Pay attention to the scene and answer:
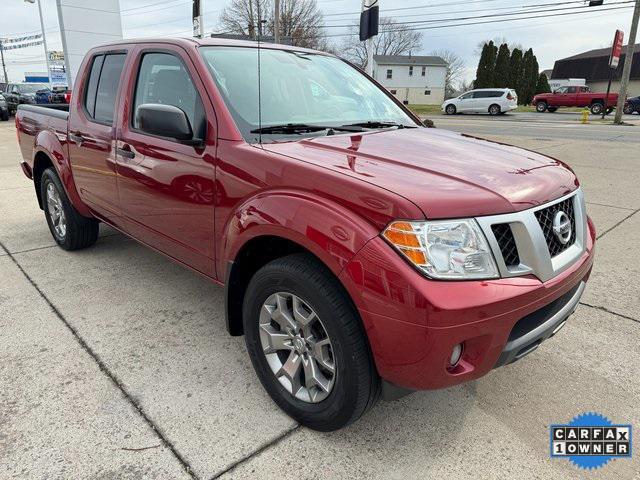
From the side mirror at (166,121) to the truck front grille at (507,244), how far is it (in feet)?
5.28

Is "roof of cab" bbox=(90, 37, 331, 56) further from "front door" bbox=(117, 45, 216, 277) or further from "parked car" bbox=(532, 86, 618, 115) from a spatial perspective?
"parked car" bbox=(532, 86, 618, 115)

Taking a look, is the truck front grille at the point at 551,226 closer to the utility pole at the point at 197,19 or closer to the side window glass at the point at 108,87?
the side window glass at the point at 108,87

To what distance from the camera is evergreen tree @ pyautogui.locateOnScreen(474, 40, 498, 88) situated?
47.4m

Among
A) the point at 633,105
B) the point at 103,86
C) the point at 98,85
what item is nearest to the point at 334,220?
the point at 103,86

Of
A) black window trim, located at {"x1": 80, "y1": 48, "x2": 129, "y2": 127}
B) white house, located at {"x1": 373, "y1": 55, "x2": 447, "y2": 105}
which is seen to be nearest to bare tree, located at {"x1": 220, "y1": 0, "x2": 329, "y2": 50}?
Answer: white house, located at {"x1": 373, "y1": 55, "x2": 447, "y2": 105}

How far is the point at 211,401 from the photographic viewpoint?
2486mm

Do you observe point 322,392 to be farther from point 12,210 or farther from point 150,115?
point 12,210

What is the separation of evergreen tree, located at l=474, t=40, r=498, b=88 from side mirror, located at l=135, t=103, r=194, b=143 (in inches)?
1976

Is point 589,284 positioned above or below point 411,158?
below

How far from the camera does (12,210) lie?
20.7 feet

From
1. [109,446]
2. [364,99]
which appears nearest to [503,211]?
[364,99]

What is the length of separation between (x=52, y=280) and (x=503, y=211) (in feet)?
11.9

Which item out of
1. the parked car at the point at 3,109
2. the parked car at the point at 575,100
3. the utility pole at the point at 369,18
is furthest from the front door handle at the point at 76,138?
the parked car at the point at 575,100

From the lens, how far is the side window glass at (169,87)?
268cm
